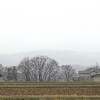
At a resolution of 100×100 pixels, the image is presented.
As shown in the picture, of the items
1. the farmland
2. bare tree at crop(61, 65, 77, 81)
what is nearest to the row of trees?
bare tree at crop(61, 65, 77, 81)

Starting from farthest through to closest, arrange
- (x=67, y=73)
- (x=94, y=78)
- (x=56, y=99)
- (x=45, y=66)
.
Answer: (x=67, y=73) → (x=45, y=66) → (x=94, y=78) → (x=56, y=99)

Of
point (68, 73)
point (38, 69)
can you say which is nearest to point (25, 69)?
point (38, 69)

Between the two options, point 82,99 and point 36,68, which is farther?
point 36,68

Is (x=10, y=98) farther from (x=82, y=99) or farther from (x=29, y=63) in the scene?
(x=29, y=63)

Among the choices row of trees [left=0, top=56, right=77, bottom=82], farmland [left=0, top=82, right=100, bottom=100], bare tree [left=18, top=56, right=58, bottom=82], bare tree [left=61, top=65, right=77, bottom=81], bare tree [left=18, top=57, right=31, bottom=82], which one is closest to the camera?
farmland [left=0, top=82, right=100, bottom=100]

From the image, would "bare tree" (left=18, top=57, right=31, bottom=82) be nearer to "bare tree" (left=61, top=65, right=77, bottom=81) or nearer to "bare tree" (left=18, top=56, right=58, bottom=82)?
"bare tree" (left=18, top=56, right=58, bottom=82)

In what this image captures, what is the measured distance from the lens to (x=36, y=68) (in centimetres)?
11994

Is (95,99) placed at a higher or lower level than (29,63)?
lower

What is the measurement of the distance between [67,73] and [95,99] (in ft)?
366

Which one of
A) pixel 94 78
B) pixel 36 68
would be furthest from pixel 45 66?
pixel 94 78

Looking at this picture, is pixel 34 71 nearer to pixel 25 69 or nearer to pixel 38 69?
pixel 38 69

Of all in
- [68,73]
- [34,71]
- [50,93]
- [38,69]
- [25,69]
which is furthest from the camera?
[68,73]

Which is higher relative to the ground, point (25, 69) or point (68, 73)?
point (25, 69)

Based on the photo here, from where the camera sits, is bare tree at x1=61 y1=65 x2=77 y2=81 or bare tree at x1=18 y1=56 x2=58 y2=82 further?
bare tree at x1=61 y1=65 x2=77 y2=81
